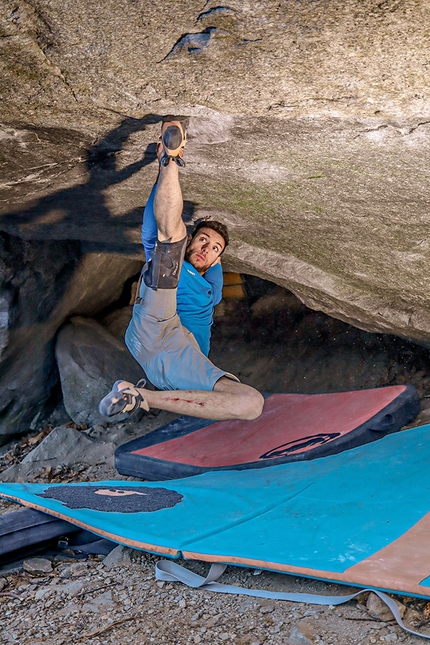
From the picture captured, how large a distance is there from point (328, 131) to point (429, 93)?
47 centimetres

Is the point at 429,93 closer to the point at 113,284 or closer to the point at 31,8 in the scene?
the point at 31,8

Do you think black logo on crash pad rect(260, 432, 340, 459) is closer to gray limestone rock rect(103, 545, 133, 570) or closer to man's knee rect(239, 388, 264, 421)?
man's knee rect(239, 388, 264, 421)

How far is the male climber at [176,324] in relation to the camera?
2855 millimetres

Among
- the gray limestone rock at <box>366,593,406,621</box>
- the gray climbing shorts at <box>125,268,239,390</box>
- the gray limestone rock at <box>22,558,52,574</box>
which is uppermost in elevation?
the gray climbing shorts at <box>125,268,239,390</box>

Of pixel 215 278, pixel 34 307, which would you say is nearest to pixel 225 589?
pixel 215 278

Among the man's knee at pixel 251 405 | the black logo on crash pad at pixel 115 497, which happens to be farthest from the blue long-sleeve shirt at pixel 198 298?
the black logo on crash pad at pixel 115 497

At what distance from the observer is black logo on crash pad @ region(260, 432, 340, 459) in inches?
136

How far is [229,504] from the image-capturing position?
9.05 ft

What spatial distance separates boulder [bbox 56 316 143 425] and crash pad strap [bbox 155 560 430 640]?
108 inches

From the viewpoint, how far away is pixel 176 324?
3.34 m

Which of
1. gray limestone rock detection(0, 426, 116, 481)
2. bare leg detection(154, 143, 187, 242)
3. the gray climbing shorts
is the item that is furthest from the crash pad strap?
gray limestone rock detection(0, 426, 116, 481)

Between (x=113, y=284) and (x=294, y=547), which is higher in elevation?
(x=113, y=284)

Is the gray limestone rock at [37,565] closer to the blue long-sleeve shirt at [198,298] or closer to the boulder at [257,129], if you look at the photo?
the blue long-sleeve shirt at [198,298]

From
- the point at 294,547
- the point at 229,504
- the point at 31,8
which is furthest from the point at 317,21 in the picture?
the point at 229,504
